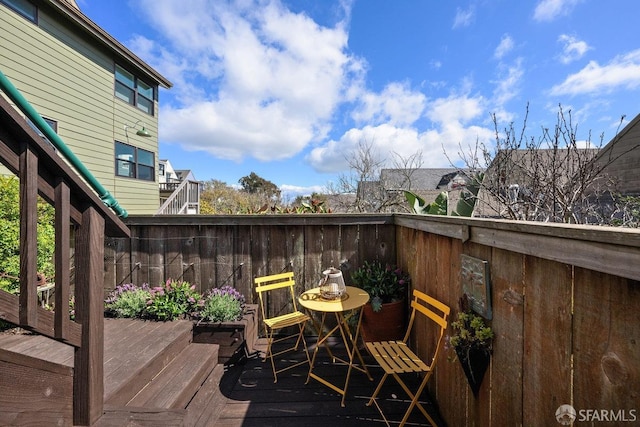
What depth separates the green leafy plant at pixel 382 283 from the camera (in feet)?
9.14

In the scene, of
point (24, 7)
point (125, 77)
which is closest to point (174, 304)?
point (24, 7)

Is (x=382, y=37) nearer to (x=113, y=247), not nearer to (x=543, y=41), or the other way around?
(x=543, y=41)

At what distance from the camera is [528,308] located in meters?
1.24

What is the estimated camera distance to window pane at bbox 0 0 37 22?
17.9 ft

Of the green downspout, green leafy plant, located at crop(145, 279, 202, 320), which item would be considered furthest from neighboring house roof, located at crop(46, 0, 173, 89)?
the green downspout

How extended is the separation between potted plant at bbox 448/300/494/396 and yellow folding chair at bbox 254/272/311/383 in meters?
1.50

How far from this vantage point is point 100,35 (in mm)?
7168

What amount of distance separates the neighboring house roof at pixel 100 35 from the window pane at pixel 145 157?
2413 mm

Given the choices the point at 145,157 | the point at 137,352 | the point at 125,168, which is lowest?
the point at 137,352

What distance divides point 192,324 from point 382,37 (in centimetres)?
795

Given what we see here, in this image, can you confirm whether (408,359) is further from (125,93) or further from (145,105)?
(145,105)

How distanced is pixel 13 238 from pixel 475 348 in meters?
4.49

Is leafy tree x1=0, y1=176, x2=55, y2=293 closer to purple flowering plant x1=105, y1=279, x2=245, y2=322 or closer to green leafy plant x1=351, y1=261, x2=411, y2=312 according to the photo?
purple flowering plant x1=105, y1=279, x2=245, y2=322

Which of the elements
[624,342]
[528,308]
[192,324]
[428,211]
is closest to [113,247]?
[192,324]
